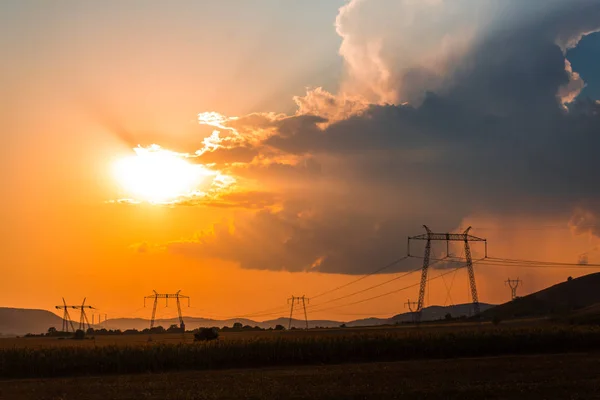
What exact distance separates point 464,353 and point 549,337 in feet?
36.7

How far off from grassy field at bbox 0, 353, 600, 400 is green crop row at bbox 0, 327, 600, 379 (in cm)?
600

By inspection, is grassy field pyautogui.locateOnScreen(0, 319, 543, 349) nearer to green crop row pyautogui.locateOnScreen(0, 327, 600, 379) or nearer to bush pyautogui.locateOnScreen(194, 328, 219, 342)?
bush pyautogui.locateOnScreen(194, 328, 219, 342)

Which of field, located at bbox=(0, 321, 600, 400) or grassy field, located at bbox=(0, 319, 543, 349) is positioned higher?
grassy field, located at bbox=(0, 319, 543, 349)

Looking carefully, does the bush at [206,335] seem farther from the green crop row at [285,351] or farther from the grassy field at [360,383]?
the grassy field at [360,383]

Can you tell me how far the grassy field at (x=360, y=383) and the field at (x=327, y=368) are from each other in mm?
82

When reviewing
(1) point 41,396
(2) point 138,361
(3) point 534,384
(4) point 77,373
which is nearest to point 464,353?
(3) point 534,384

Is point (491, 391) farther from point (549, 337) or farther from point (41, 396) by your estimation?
point (549, 337)

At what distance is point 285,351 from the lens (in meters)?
75.4

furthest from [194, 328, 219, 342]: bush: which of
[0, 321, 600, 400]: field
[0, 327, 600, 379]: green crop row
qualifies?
[0, 327, 600, 379]: green crop row

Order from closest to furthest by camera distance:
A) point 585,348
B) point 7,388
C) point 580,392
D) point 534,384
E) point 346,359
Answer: point 580,392
point 534,384
point 7,388
point 346,359
point 585,348

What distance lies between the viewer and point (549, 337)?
269 feet

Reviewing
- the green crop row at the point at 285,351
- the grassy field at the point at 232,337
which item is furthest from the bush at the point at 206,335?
the green crop row at the point at 285,351

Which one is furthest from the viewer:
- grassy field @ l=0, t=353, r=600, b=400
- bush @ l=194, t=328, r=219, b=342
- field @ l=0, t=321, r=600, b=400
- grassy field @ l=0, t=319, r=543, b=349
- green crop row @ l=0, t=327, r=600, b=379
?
bush @ l=194, t=328, r=219, b=342

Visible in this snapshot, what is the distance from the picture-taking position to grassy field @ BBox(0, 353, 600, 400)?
46.4 m
